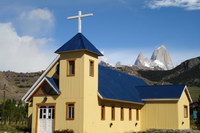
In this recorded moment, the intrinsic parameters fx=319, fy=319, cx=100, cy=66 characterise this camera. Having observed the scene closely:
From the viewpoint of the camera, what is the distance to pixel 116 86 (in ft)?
112

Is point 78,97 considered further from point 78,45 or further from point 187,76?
point 187,76

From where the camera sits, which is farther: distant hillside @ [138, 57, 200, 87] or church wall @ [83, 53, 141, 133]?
distant hillside @ [138, 57, 200, 87]

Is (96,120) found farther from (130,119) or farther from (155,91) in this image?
(155,91)

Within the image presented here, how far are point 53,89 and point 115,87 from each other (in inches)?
302

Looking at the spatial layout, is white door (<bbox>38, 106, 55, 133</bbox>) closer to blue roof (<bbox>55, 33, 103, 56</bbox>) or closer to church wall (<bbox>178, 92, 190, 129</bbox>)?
blue roof (<bbox>55, 33, 103, 56</bbox>)

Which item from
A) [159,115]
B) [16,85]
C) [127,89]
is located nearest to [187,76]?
[16,85]

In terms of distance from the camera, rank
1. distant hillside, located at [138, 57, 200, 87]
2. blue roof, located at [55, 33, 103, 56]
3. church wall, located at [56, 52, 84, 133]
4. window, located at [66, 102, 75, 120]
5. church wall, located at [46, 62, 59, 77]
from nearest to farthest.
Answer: church wall, located at [56, 52, 84, 133] → window, located at [66, 102, 75, 120] → blue roof, located at [55, 33, 103, 56] → church wall, located at [46, 62, 59, 77] → distant hillside, located at [138, 57, 200, 87]

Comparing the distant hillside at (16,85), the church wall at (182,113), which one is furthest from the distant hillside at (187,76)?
the church wall at (182,113)

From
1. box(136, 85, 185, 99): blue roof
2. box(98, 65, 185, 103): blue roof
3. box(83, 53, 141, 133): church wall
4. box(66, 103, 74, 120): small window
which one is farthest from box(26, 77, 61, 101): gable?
box(136, 85, 185, 99): blue roof

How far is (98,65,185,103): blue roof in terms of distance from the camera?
103ft

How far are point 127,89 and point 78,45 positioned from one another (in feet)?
35.6

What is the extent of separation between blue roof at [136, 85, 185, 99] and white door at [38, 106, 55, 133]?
42.7 feet

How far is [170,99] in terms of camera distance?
35594mm

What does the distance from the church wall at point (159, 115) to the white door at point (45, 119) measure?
12.9m
